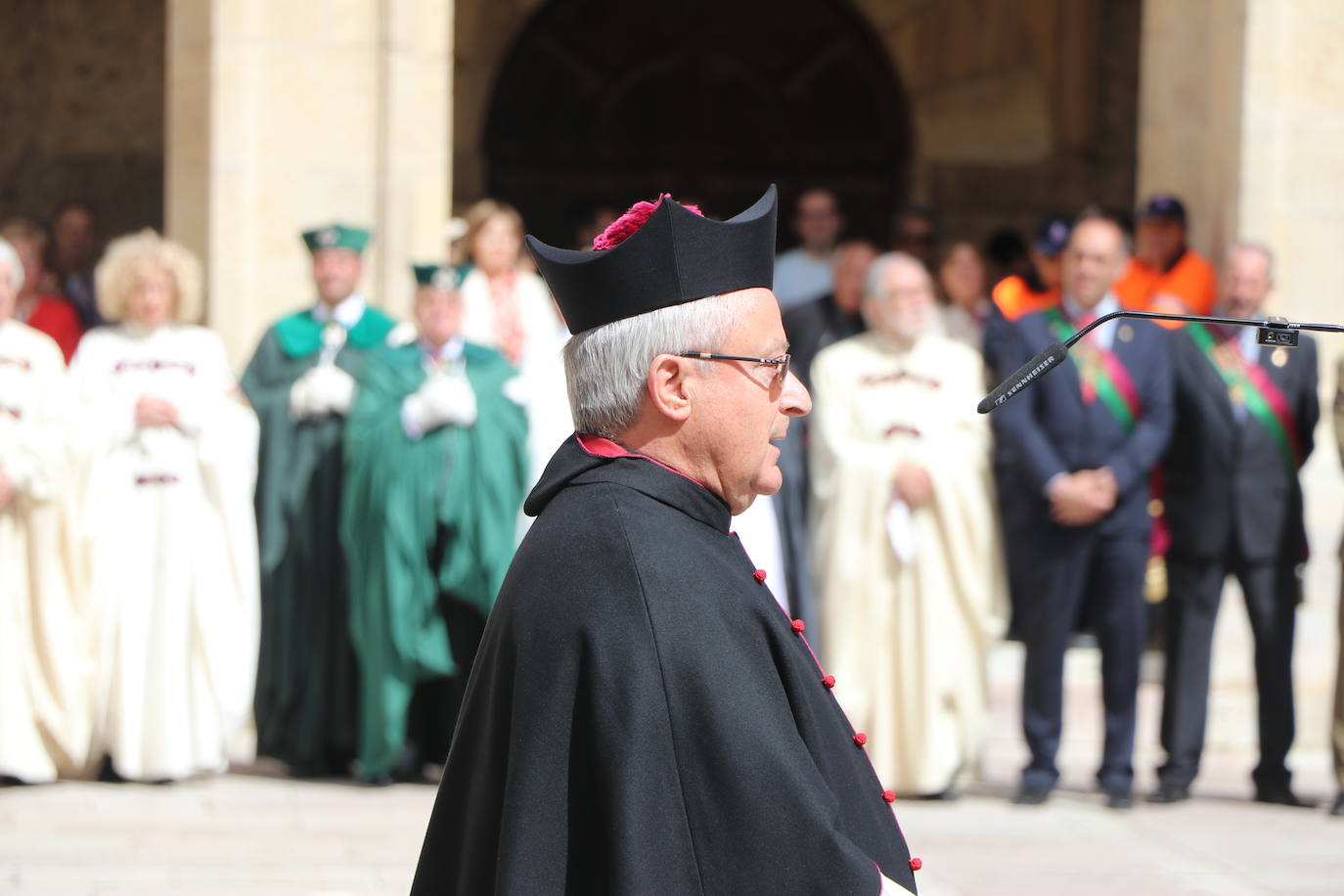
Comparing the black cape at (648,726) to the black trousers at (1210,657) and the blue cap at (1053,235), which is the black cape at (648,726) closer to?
the black trousers at (1210,657)

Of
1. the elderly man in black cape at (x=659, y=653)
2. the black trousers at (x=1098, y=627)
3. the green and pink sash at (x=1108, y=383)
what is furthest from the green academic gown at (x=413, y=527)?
the elderly man in black cape at (x=659, y=653)

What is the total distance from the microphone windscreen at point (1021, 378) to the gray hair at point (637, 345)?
39 cm

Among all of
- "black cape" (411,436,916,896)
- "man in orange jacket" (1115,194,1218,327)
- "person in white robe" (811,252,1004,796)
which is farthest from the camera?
"man in orange jacket" (1115,194,1218,327)

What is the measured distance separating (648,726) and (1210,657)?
5.44m

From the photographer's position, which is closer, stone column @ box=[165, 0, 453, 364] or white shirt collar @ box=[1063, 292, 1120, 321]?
white shirt collar @ box=[1063, 292, 1120, 321]

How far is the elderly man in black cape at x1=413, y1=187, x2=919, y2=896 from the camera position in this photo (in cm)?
259

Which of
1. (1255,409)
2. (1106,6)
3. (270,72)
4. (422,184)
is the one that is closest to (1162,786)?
(1255,409)

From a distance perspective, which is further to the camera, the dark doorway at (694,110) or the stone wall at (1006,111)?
the dark doorway at (694,110)

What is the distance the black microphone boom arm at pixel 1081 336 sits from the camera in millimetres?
2633

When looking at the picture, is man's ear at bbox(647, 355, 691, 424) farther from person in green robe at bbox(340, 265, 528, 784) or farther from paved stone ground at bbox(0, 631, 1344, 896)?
person in green robe at bbox(340, 265, 528, 784)

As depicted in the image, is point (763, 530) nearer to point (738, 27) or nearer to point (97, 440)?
point (97, 440)

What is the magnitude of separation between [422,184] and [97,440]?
2.01 m

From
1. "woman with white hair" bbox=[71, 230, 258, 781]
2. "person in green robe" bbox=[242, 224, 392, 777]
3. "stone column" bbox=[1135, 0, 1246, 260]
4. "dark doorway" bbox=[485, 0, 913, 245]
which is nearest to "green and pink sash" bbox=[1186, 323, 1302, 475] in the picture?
"stone column" bbox=[1135, 0, 1246, 260]

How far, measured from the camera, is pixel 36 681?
763 cm
